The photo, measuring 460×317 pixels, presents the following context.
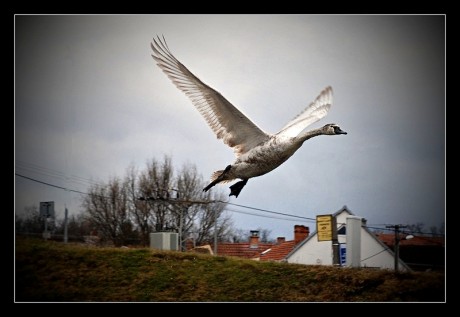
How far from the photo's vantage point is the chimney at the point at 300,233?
14.5 meters

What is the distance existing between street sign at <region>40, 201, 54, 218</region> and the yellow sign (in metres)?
4.43

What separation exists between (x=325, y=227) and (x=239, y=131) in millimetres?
2771

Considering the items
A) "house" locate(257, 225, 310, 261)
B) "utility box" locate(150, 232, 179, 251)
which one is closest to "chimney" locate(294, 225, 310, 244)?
"house" locate(257, 225, 310, 261)

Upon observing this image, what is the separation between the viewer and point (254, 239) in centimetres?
1474

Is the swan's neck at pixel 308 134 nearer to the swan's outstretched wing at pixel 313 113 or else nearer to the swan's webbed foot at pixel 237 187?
the swan's outstretched wing at pixel 313 113

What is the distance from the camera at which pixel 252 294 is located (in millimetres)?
9211

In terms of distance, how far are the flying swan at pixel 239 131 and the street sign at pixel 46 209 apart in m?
→ 3.06

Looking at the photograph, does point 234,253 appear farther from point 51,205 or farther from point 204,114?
point 204,114

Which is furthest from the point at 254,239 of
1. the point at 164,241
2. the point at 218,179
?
the point at 218,179

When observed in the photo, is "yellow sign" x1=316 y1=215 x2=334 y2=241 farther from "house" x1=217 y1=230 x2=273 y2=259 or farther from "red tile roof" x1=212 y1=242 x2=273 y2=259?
"house" x1=217 y1=230 x2=273 y2=259

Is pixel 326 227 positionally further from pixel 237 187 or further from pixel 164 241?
pixel 164 241

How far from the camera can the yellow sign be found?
9.95m

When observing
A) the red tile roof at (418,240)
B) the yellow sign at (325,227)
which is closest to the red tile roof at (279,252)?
the red tile roof at (418,240)
